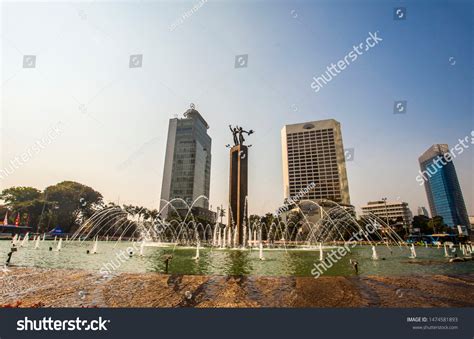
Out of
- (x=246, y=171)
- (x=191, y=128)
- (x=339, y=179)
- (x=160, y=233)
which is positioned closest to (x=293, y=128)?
(x=339, y=179)

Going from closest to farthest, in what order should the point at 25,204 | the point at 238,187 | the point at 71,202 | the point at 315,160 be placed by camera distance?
the point at 238,187
the point at 25,204
the point at 71,202
the point at 315,160

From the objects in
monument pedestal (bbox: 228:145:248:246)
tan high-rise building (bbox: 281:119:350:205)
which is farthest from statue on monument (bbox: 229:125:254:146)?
tan high-rise building (bbox: 281:119:350:205)

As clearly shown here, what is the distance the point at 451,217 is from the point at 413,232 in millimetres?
121925

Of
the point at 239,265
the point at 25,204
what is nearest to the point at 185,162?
the point at 25,204

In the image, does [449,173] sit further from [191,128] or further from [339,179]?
[191,128]

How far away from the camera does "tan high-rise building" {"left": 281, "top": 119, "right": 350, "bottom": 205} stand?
412 feet

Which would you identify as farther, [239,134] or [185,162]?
[185,162]

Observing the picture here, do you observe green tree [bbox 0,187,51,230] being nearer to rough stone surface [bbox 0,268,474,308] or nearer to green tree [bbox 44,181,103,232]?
green tree [bbox 44,181,103,232]

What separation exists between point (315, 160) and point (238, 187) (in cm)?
10626

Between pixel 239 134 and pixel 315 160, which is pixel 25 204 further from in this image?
pixel 315 160

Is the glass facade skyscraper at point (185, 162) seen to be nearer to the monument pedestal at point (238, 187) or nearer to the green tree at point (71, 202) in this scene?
the green tree at point (71, 202)

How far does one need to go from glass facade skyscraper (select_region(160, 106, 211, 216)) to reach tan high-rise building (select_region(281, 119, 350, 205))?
A: 165 ft

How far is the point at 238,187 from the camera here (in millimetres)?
34594

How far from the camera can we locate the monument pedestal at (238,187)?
3291 centimetres
